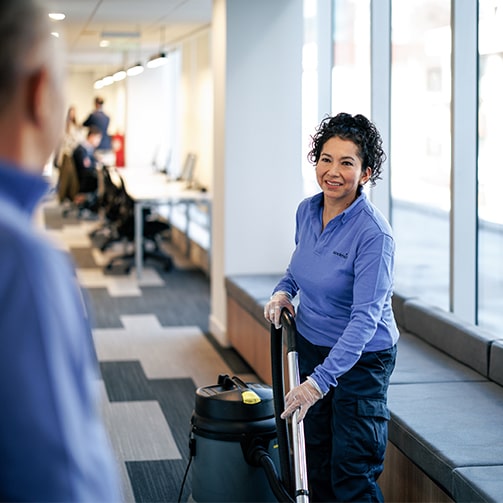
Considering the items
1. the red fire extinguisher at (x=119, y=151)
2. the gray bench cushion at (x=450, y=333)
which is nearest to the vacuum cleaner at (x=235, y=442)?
the gray bench cushion at (x=450, y=333)

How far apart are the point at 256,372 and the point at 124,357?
1.00 metres

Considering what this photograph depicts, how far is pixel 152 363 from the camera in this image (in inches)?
241

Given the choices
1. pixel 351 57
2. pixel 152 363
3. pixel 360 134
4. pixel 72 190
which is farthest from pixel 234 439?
pixel 72 190

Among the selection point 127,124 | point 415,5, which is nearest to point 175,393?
point 415,5

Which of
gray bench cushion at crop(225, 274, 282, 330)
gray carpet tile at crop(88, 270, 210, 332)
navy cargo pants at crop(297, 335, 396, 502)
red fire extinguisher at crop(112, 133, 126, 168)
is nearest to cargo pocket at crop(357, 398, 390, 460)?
navy cargo pants at crop(297, 335, 396, 502)

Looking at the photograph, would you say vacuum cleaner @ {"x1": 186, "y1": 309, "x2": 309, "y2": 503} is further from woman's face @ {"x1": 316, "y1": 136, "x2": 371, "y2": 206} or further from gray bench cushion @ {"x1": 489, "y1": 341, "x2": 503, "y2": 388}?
gray bench cushion @ {"x1": 489, "y1": 341, "x2": 503, "y2": 388}

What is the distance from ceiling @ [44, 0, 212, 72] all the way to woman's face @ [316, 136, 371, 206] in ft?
13.4

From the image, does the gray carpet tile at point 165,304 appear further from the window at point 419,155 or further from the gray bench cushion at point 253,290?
the window at point 419,155

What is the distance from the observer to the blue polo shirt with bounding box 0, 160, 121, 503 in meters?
0.84

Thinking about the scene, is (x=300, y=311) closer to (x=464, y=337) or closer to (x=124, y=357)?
(x=464, y=337)

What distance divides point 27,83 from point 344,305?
2.01 meters

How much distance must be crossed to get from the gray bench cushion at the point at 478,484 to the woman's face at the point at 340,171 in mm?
874

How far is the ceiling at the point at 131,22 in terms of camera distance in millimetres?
8750

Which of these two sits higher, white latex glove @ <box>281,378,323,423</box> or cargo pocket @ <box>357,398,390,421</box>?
white latex glove @ <box>281,378,323,423</box>
